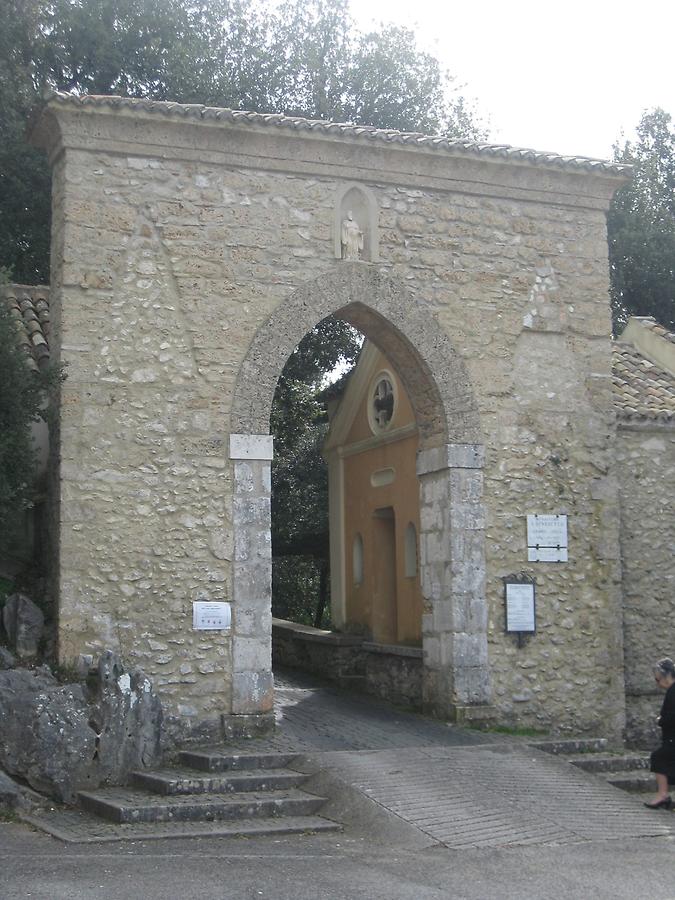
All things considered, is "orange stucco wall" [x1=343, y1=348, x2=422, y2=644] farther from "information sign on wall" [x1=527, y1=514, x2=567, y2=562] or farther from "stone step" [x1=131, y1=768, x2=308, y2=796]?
"stone step" [x1=131, y1=768, x2=308, y2=796]

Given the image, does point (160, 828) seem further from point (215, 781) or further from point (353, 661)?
point (353, 661)

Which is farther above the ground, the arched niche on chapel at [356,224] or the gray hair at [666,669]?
the arched niche on chapel at [356,224]

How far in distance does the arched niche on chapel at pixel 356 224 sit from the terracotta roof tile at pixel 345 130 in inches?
22.8

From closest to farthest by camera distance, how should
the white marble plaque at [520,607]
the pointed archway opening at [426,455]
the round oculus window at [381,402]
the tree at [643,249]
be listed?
the pointed archway opening at [426,455] < the white marble plaque at [520,607] < the round oculus window at [381,402] < the tree at [643,249]

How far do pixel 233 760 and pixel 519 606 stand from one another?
3767 mm

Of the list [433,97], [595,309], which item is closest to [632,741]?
[595,309]

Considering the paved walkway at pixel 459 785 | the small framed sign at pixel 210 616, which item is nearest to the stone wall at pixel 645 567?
the paved walkway at pixel 459 785


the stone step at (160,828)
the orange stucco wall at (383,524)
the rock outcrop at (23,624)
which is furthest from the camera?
the orange stucco wall at (383,524)

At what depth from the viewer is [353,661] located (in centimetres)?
1565

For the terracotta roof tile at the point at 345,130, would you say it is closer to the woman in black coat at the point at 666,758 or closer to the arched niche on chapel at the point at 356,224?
the arched niche on chapel at the point at 356,224

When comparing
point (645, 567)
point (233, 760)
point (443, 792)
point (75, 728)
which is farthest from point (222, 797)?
point (645, 567)

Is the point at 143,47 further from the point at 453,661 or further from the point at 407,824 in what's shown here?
the point at 407,824

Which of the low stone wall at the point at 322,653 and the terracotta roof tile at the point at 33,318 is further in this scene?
the low stone wall at the point at 322,653

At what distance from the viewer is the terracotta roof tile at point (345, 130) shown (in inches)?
437
